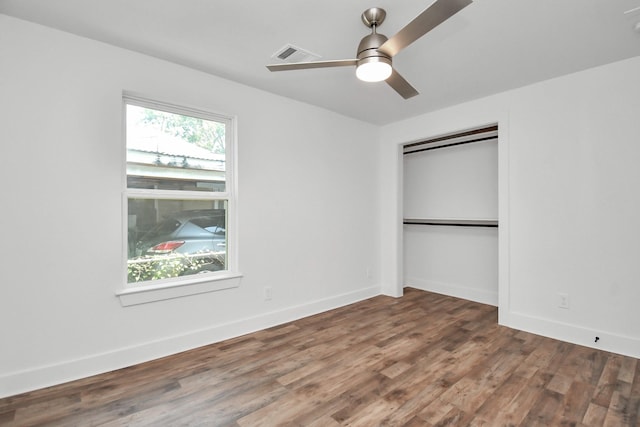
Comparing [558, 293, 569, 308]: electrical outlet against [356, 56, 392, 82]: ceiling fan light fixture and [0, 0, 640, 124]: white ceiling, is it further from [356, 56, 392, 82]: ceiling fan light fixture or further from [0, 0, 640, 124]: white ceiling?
[356, 56, 392, 82]: ceiling fan light fixture

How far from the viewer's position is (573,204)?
114 inches

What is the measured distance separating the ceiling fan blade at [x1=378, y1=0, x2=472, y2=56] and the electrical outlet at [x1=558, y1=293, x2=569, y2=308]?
2.82 m

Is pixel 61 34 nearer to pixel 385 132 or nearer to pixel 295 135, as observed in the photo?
pixel 295 135

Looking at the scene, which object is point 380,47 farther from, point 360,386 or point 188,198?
point 360,386

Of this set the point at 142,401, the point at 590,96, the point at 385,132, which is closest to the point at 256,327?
the point at 142,401

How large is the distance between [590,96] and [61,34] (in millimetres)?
4346

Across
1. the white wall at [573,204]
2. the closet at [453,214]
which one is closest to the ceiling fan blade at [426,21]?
the white wall at [573,204]

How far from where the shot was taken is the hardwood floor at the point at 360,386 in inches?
71.8

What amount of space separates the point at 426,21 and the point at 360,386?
225cm

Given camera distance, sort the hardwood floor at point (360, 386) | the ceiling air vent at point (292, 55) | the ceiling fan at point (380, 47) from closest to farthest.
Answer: the ceiling fan at point (380, 47) → the hardwood floor at point (360, 386) → the ceiling air vent at point (292, 55)

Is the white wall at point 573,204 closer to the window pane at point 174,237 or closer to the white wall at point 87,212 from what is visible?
the white wall at point 87,212

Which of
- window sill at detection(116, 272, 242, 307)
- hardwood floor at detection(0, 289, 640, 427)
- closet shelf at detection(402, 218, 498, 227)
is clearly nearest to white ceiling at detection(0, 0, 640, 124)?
closet shelf at detection(402, 218, 498, 227)

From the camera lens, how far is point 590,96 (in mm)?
2793

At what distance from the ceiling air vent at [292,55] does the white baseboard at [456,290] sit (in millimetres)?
3603
